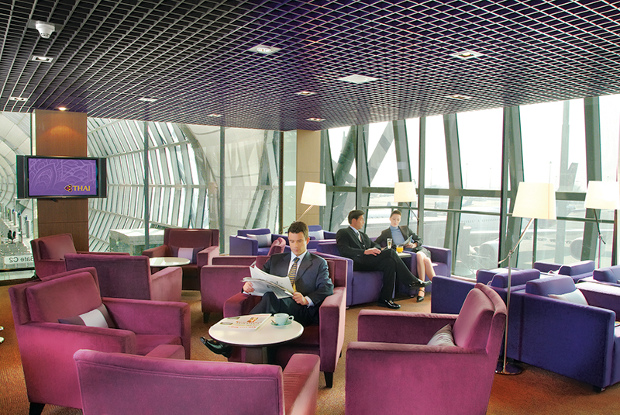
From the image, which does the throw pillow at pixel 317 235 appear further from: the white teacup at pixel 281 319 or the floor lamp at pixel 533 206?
the white teacup at pixel 281 319

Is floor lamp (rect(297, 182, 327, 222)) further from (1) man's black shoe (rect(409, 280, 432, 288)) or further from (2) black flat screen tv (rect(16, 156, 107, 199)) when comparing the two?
(2) black flat screen tv (rect(16, 156, 107, 199))

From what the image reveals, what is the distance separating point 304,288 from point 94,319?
5.19ft

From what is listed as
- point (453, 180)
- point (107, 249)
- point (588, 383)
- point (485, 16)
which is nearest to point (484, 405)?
point (588, 383)

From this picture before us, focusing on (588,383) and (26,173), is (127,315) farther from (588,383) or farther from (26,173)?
(26,173)

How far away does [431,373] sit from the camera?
2.57m

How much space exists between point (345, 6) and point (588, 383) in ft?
11.2

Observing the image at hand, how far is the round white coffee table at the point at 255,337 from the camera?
269 cm

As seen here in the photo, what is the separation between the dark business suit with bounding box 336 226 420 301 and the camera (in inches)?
232

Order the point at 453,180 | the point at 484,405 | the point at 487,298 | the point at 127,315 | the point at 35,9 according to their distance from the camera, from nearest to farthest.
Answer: the point at 484,405
the point at 487,298
the point at 35,9
the point at 127,315
the point at 453,180

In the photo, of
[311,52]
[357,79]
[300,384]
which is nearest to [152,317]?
[300,384]

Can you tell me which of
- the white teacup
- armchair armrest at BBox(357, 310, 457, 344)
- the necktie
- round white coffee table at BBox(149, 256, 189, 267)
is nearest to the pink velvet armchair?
the white teacup

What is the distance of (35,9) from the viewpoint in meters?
3.01

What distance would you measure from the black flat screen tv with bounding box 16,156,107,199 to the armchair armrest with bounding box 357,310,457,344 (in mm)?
5455

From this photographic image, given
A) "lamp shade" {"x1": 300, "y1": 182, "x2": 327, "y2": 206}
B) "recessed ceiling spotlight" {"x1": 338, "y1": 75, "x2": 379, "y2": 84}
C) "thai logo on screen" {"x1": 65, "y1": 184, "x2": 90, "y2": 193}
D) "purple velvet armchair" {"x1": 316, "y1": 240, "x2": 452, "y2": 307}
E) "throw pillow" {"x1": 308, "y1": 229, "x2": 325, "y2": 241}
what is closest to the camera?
"recessed ceiling spotlight" {"x1": 338, "y1": 75, "x2": 379, "y2": 84}
